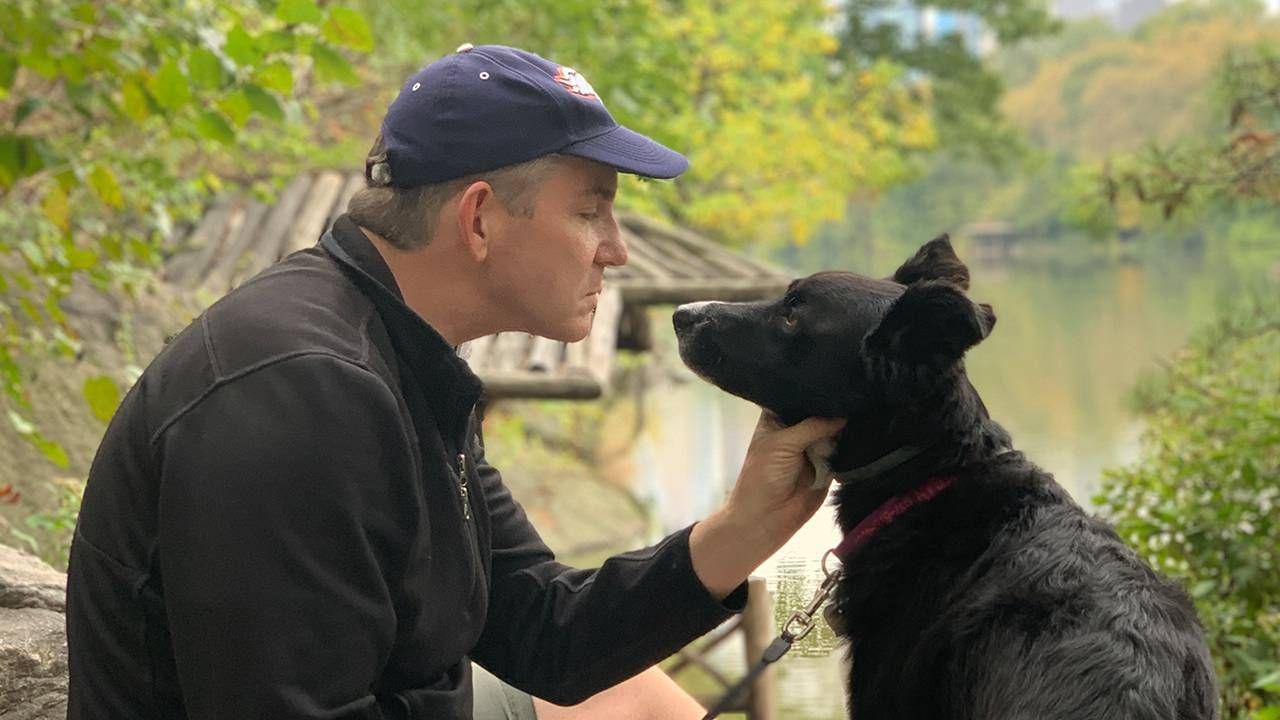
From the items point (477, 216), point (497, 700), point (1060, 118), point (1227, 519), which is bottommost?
point (1060, 118)

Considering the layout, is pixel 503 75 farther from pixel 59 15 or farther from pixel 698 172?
pixel 698 172

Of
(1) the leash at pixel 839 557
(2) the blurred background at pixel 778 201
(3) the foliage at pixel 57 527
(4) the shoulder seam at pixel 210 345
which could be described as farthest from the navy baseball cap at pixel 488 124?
(3) the foliage at pixel 57 527

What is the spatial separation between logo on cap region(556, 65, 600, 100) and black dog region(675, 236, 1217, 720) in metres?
0.52

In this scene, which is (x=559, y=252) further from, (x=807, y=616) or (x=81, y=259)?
(x=81, y=259)

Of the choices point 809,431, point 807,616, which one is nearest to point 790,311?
point 809,431

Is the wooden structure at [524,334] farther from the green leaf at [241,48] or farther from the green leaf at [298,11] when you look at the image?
the green leaf at [298,11]

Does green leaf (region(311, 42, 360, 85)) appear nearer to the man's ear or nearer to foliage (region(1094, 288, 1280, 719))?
the man's ear

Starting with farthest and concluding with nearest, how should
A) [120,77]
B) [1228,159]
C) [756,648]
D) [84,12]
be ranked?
[756,648], [1228,159], [120,77], [84,12]

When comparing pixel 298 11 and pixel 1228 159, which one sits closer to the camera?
pixel 298 11

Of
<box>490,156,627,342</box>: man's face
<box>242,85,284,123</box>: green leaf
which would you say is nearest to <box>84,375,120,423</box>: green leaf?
<box>242,85,284,123</box>: green leaf

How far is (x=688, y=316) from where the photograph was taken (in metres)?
2.50

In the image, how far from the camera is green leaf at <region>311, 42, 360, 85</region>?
3.42m

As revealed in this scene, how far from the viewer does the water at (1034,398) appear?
10.9 metres

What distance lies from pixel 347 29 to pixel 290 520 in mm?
1923
